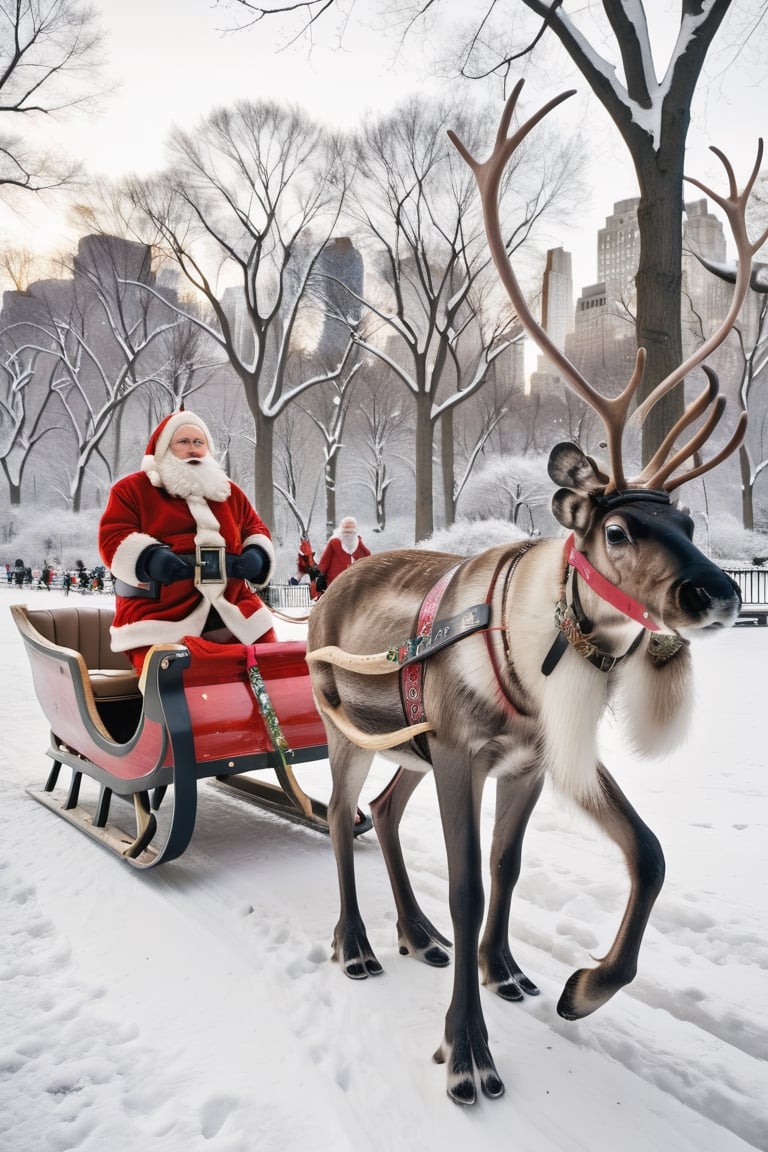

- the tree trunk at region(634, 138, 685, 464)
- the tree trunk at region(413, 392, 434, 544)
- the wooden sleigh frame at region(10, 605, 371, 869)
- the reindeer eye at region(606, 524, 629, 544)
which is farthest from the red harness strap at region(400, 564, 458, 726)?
the tree trunk at region(413, 392, 434, 544)

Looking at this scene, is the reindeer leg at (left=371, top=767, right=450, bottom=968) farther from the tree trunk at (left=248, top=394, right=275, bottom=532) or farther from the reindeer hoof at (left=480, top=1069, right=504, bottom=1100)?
the tree trunk at (left=248, top=394, right=275, bottom=532)

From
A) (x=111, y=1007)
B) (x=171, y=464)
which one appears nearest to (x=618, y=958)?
(x=111, y=1007)

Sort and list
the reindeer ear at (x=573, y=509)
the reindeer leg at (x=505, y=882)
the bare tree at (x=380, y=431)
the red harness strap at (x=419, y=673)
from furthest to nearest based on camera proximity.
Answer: the bare tree at (x=380, y=431)
the reindeer leg at (x=505, y=882)
the red harness strap at (x=419, y=673)
the reindeer ear at (x=573, y=509)

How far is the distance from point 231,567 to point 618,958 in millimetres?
2794

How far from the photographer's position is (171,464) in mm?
4055

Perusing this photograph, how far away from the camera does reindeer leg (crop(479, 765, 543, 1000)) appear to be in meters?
2.44

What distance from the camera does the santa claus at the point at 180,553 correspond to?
3805 millimetres

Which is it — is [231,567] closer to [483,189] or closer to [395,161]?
[483,189]

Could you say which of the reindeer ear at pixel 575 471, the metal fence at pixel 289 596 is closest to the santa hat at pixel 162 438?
the reindeer ear at pixel 575 471

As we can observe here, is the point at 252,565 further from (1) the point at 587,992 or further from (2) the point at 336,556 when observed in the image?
(2) the point at 336,556

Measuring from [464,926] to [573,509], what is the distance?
3.84ft

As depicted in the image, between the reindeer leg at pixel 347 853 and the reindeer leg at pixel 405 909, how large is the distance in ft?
0.44

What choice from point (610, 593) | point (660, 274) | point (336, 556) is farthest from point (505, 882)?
point (336, 556)

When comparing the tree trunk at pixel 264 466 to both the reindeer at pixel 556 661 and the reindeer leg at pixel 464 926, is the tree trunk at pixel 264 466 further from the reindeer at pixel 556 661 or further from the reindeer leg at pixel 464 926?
the reindeer leg at pixel 464 926
